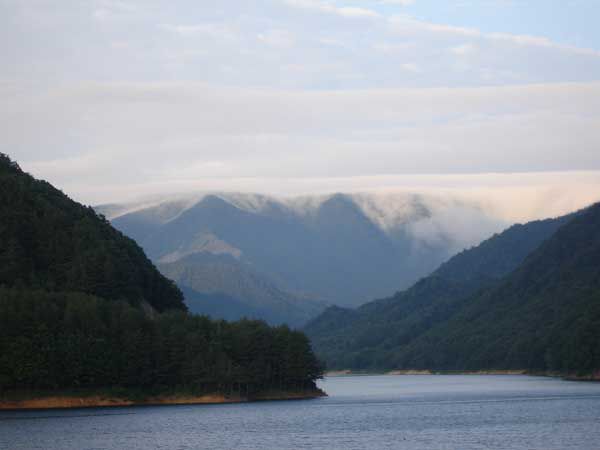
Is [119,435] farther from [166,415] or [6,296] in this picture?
[6,296]

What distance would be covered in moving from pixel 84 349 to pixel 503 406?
67991mm

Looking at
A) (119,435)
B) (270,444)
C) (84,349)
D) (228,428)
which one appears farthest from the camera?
(84,349)

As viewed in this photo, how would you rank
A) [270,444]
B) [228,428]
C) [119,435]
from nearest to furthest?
[270,444] < [119,435] < [228,428]

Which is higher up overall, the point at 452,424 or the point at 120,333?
the point at 120,333

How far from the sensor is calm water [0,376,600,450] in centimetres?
12962

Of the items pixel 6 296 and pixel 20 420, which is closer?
pixel 20 420

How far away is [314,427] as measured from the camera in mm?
154375

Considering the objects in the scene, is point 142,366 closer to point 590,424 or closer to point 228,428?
point 228,428

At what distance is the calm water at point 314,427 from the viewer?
129625mm

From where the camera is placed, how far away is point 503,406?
192m

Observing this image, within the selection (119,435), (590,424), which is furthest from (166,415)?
(590,424)

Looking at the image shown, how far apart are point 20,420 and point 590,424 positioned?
75122mm

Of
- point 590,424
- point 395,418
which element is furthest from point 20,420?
point 590,424

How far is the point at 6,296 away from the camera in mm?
189625
